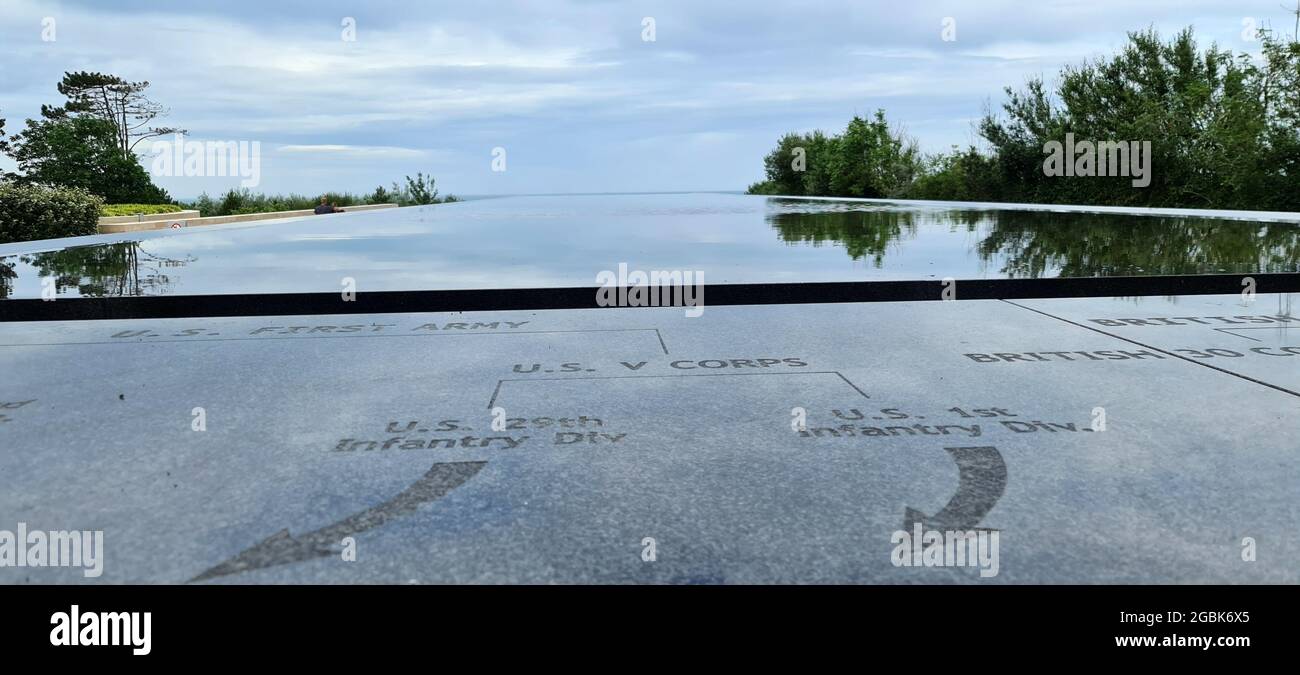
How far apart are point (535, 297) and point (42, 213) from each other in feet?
60.8

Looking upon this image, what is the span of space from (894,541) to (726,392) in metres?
2.41

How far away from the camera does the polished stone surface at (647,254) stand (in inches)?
352

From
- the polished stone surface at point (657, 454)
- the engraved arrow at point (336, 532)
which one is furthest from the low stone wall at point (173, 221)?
the engraved arrow at point (336, 532)

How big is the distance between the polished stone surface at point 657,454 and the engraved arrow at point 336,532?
16mm

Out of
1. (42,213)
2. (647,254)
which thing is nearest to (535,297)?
(647,254)

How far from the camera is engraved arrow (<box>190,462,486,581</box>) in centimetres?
317

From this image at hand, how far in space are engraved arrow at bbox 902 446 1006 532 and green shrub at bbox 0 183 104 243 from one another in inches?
873

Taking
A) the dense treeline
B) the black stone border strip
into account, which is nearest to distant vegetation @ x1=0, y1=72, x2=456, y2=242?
the black stone border strip

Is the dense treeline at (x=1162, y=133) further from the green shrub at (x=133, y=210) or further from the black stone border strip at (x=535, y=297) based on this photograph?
the green shrub at (x=133, y=210)

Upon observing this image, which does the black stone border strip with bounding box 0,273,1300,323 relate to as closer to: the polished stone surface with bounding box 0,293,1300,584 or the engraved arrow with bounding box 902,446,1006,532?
the polished stone surface with bounding box 0,293,1300,584

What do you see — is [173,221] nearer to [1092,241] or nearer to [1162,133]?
[1092,241]

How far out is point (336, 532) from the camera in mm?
3438

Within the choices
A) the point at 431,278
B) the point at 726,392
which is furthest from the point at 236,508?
the point at 431,278

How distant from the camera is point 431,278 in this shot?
9.45 meters
